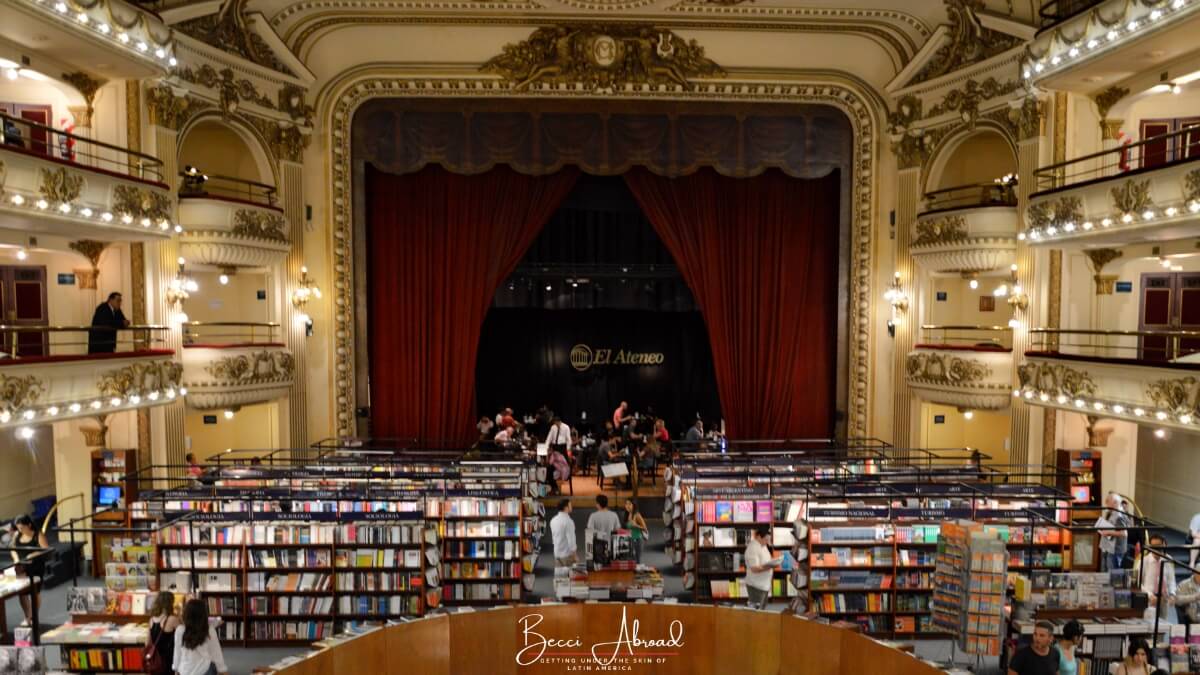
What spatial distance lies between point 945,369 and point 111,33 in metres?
12.3

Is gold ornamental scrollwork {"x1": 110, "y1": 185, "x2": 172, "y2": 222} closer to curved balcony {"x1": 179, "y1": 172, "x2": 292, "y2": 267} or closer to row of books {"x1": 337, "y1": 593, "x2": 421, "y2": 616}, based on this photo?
curved balcony {"x1": 179, "y1": 172, "x2": 292, "y2": 267}

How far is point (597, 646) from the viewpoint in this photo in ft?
23.5

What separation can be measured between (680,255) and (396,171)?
5406 millimetres

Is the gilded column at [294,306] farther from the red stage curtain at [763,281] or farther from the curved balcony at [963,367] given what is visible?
the curved balcony at [963,367]

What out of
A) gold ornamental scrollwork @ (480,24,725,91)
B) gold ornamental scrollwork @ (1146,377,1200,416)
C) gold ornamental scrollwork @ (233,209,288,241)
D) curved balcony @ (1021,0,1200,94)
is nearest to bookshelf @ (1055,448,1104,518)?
gold ornamental scrollwork @ (1146,377,1200,416)

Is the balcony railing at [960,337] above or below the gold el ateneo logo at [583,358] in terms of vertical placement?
above

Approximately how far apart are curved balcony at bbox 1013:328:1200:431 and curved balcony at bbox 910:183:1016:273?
4.56ft

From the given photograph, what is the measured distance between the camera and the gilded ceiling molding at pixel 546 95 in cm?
1435

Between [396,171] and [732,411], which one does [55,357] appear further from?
[732,411]

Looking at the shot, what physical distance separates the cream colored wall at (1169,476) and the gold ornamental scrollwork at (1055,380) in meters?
2.91

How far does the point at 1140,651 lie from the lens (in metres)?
6.11

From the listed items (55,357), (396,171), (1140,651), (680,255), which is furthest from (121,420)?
(1140,651)

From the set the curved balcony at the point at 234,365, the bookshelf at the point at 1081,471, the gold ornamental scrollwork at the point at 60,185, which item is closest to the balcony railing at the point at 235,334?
the curved balcony at the point at 234,365

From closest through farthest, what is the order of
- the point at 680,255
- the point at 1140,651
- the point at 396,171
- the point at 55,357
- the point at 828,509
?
the point at 1140,651, the point at 828,509, the point at 55,357, the point at 396,171, the point at 680,255
